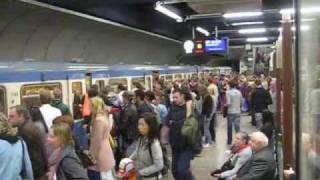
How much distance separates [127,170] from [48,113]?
2304 mm

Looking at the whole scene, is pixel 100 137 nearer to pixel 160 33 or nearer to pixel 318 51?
pixel 318 51

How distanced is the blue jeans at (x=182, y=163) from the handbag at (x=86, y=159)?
4.52 ft

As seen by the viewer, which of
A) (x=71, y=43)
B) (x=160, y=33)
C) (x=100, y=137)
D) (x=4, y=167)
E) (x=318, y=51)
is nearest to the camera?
(x=318, y=51)

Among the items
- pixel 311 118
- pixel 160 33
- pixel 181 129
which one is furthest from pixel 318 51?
pixel 160 33

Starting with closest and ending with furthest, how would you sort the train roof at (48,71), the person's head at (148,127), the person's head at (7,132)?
the person's head at (7,132), the person's head at (148,127), the train roof at (48,71)

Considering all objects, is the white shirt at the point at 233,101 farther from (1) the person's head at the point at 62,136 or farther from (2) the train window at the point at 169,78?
(1) the person's head at the point at 62,136

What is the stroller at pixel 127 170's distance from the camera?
16.9ft

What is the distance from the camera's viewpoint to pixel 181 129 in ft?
22.3

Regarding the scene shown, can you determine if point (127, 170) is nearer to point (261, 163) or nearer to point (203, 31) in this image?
point (261, 163)

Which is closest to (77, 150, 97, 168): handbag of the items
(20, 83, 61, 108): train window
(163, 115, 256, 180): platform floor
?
(20, 83, 61, 108): train window

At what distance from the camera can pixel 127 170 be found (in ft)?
16.9

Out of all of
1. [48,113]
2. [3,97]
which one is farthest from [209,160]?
[3,97]

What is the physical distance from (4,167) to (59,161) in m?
0.52

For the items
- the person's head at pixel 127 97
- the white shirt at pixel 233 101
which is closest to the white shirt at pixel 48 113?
the person's head at pixel 127 97
